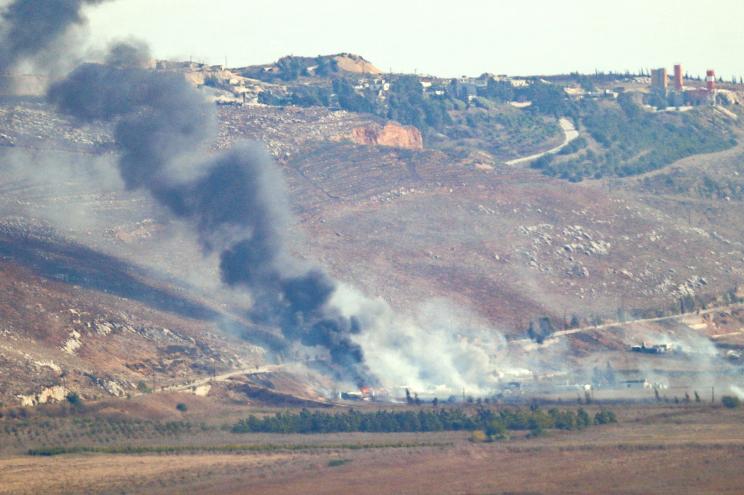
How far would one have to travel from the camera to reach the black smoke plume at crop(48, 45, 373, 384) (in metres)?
170

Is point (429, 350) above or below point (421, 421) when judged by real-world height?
above

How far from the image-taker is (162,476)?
414 feet

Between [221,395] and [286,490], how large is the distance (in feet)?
111

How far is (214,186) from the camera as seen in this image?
176000mm

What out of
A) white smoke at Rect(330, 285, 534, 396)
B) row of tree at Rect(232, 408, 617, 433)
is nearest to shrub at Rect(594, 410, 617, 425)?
row of tree at Rect(232, 408, 617, 433)

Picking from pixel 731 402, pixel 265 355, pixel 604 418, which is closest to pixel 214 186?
pixel 265 355

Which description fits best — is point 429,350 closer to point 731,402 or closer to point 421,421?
point 421,421


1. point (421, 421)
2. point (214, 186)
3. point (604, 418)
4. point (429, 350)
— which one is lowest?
point (604, 418)

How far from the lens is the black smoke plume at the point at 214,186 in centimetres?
17000

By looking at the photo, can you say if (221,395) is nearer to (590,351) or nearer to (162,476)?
(162,476)

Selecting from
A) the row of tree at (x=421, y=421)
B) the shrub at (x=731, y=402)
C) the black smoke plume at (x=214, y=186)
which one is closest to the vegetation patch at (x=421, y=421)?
the row of tree at (x=421, y=421)

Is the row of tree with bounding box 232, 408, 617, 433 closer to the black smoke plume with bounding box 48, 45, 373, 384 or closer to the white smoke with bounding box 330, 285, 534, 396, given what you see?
the white smoke with bounding box 330, 285, 534, 396

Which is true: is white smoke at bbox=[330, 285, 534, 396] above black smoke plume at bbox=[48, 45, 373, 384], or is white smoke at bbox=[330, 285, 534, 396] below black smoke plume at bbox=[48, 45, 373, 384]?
below

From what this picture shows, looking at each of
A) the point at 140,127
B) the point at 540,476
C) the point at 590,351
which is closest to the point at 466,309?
the point at 590,351
